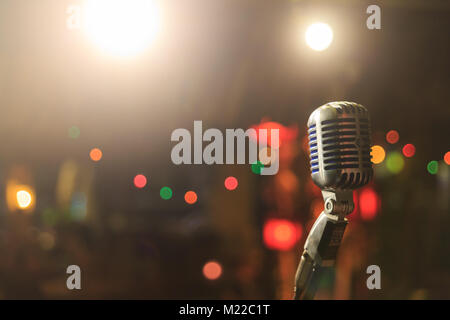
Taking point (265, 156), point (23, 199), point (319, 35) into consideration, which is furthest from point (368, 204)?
point (23, 199)

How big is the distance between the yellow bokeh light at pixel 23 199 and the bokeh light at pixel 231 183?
174 cm

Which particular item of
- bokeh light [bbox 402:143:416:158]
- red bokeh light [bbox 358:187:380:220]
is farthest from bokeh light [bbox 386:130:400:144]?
red bokeh light [bbox 358:187:380:220]

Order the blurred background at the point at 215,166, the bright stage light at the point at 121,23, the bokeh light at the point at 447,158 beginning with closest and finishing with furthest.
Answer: the bright stage light at the point at 121,23 → the blurred background at the point at 215,166 → the bokeh light at the point at 447,158

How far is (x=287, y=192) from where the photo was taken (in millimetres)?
3543

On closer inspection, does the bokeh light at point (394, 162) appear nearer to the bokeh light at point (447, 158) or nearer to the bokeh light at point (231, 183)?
the bokeh light at point (447, 158)

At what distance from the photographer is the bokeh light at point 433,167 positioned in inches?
156

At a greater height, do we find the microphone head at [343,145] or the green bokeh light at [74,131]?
the green bokeh light at [74,131]

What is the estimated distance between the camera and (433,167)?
399 centimetres

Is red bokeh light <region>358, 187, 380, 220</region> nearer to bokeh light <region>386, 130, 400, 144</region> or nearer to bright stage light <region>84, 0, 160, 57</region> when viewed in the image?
bokeh light <region>386, 130, 400, 144</region>

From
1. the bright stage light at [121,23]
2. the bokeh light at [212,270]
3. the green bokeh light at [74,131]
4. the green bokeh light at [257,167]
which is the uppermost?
the bright stage light at [121,23]

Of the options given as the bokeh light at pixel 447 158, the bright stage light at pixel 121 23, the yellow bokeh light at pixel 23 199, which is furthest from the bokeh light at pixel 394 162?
the yellow bokeh light at pixel 23 199

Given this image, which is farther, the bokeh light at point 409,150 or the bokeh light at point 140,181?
the bokeh light at point 409,150

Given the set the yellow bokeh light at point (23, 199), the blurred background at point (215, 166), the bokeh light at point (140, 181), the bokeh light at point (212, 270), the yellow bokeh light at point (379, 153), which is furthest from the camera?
the yellow bokeh light at point (379, 153)
